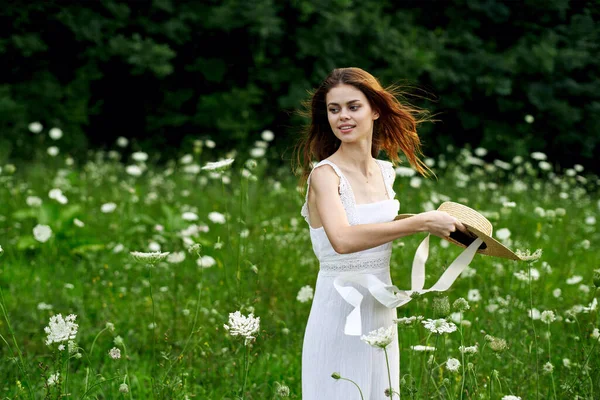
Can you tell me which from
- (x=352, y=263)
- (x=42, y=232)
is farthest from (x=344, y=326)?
(x=42, y=232)

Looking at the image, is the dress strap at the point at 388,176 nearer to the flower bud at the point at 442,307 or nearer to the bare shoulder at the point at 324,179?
the bare shoulder at the point at 324,179

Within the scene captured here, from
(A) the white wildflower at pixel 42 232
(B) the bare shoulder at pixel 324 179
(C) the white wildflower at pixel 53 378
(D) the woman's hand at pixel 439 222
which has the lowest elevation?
(A) the white wildflower at pixel 42 232

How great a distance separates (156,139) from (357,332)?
8.43 metres

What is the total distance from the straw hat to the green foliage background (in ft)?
22.3

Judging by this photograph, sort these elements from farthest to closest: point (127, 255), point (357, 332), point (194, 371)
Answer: point (127, 255) < point (194, 371) < point (357, 332)

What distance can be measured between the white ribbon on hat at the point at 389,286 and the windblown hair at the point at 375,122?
0.46 metres

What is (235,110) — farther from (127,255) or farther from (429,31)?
(127,255)

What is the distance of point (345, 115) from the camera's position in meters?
2.29

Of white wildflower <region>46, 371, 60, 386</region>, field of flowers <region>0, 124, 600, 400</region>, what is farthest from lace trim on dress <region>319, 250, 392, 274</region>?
white wildflower <region>46, 371, 60, 386</region>

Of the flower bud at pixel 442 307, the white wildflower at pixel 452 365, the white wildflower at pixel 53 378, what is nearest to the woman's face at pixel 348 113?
the flower bud at pixel 442 307

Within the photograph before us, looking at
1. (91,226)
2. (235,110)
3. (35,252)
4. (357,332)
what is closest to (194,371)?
(357,332)

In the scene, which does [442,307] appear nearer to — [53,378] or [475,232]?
[475,232]

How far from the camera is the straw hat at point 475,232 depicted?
206 centimetres

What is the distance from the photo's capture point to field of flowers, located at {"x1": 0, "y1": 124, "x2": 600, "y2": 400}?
7.77ft
